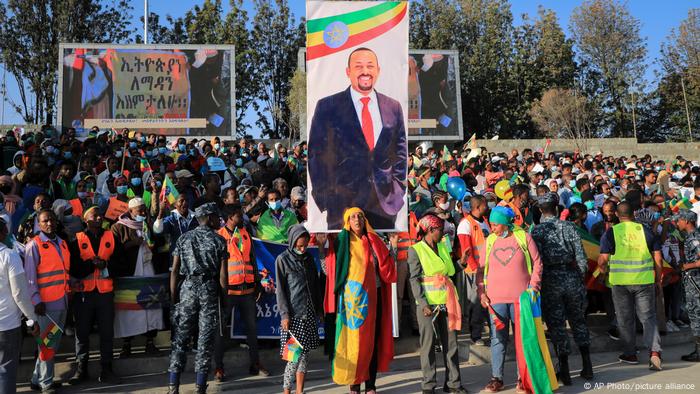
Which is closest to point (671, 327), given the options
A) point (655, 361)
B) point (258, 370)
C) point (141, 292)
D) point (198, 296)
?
point (655, 361)

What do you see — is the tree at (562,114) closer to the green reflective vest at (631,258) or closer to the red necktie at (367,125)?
the green reflective vest at (631,258)

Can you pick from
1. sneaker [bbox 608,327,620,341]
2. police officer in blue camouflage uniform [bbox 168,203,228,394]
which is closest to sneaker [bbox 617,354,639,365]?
sneaker [bbox 608,327,620,341]

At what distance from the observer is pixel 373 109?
7.35 m

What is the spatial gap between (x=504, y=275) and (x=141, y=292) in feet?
14.1

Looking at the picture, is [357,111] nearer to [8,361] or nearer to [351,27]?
[351,27]

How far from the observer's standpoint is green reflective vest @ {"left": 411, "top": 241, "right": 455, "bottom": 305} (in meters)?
7.21

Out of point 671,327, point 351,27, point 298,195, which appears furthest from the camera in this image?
point 671,327

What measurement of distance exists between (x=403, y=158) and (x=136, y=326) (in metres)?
3.80

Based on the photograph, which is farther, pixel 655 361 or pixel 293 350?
pixel 655 361

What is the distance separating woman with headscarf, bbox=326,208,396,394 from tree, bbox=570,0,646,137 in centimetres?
4059

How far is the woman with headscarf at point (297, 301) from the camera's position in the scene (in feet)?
22.3

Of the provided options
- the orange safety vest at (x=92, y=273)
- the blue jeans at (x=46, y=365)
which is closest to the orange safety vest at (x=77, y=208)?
the orange safety vest at (x=92, y=273)

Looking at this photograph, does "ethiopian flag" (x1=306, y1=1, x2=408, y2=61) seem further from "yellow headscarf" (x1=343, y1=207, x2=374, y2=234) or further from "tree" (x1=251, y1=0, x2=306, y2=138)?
"tree" (x1=251, y1=0, x2=306, y2=138)

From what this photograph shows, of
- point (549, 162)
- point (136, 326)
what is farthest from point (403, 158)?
point (549, 162)
